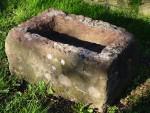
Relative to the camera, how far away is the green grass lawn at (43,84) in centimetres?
383

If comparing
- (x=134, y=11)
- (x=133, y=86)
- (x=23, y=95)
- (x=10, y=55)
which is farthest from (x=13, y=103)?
(x=134, y=11)

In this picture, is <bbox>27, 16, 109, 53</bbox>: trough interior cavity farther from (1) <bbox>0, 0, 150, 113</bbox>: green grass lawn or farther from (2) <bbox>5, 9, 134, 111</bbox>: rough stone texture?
(1) <bbox>0, 0, 150, 113</bbox>: green grass lawn

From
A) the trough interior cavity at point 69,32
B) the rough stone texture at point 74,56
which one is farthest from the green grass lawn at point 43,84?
the trough interior cavity at point 69,32

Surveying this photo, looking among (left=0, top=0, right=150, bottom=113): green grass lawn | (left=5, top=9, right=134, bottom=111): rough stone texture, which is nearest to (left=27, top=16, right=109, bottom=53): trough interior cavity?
(left=5, top=9, right=134, bottom=111): rough stone texture

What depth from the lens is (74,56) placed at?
11.8 ft

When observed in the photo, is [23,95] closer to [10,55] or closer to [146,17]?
[10,55]

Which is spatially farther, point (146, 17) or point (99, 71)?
point (146, 17)

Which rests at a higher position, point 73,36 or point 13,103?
point 73,36

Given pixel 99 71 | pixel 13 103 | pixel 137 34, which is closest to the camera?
pixel 99 71

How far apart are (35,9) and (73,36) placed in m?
1.13

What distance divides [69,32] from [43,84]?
1.92 feet

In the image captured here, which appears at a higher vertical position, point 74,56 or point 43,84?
point 74,56

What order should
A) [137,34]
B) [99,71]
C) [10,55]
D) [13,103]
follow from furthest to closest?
[137,34]
[10,55]
[13,103]
[99,71]

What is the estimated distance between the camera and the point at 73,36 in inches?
164
